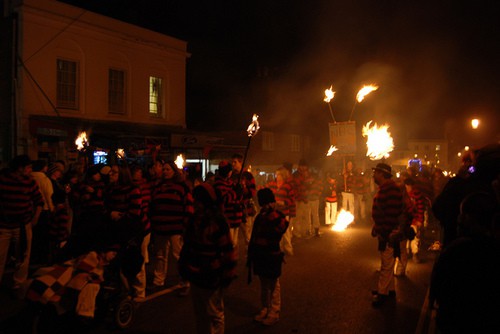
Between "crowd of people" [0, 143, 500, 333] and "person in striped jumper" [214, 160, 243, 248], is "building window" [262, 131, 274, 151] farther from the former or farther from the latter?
"person in striped jumper" [214, 160, 243, 248]

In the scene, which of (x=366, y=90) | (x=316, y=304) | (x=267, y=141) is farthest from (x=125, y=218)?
(x=267, y=141)

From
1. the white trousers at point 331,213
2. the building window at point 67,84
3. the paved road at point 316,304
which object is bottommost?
the paved road at point 316,304

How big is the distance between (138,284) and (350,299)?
3409mm

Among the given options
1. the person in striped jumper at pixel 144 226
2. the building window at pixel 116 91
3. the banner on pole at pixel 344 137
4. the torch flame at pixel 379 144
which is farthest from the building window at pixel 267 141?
the person in striped jumper at pixel 144 226

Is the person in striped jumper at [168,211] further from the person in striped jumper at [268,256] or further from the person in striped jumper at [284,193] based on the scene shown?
the person in striped jumper at [284,193]

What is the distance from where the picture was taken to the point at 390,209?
6699 millimetres

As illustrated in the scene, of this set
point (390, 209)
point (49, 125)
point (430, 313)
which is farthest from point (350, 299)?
point (49, 125)

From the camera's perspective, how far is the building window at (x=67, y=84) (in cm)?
1689

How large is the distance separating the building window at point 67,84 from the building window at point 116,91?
1.64m

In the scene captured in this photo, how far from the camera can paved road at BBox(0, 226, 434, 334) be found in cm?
555

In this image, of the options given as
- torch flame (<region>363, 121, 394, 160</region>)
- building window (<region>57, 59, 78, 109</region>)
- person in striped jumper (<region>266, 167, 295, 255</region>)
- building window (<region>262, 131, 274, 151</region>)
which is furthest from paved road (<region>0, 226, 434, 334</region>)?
building window (<region>262, 131, 274, 151</region>)

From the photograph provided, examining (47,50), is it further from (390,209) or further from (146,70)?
(390,209)

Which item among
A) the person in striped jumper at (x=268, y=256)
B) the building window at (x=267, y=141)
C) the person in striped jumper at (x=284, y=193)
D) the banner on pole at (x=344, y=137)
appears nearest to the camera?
the person in striped jumper at (x=268, y=256)

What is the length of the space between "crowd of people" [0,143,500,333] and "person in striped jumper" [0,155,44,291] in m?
0.02
